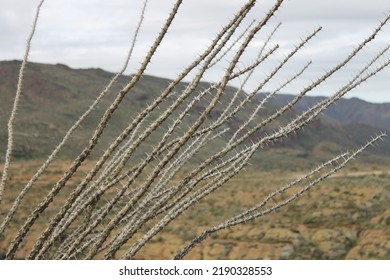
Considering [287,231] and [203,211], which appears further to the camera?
[203,211]

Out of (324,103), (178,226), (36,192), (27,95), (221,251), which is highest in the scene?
(27,95)

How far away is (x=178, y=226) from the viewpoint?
17.7m

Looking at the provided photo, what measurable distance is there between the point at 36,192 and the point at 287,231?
13409 millimetres

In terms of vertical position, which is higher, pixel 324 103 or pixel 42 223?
pixel 42 223

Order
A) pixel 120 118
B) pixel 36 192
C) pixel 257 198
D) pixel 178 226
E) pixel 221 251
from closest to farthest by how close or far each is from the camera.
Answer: pixel 221 251, pixel 178 226, pixel 257 198, pixel 36 192, pixel 120 118

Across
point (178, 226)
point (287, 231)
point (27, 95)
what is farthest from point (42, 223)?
point (27, 95)

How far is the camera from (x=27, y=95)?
73.1 metres

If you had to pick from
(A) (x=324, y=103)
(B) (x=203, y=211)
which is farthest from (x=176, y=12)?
(B) (x=203, y=211)

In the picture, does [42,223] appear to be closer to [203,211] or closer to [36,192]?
[203,211]

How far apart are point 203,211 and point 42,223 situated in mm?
5252
